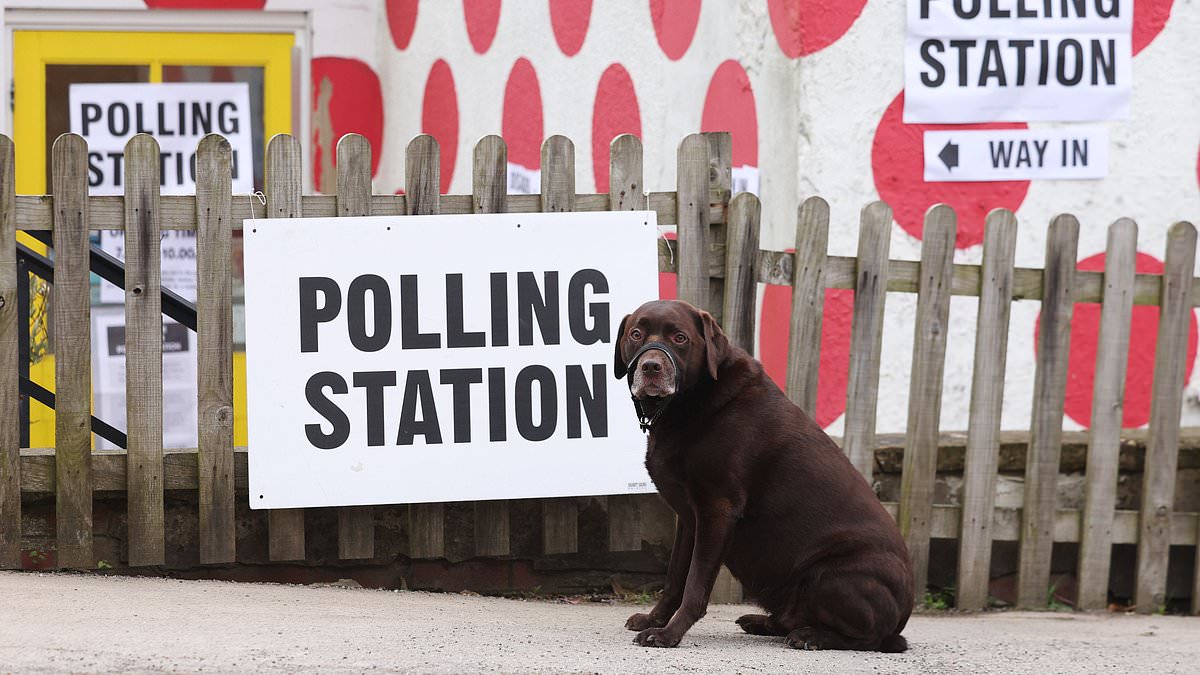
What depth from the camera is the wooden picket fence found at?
4.47 metres

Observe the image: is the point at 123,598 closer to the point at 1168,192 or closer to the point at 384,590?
the point at 384,590

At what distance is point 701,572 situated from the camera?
3.69 metres

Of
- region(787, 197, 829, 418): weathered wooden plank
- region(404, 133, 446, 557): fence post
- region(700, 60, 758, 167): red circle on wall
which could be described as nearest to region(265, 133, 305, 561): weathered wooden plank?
region(404, 133, 446, 557): fence post

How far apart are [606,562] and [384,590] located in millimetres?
761

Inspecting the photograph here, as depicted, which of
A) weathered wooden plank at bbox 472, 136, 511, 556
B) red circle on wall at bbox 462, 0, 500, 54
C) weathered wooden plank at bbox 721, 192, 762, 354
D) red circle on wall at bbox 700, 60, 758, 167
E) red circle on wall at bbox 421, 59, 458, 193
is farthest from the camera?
red circle on wall at bbox 421, 59, 458, 193

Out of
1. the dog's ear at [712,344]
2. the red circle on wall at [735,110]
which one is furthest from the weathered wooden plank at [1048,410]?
the dog's ear at [712,344]

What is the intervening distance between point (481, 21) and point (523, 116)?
0.74 m

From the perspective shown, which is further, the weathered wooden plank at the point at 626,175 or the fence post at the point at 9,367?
the weathered wooden plank at the point at 626,175

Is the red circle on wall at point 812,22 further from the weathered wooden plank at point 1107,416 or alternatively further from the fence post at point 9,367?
the fence post at point 9,367

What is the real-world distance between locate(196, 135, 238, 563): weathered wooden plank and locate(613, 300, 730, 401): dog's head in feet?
4.73

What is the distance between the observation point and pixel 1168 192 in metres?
5.57

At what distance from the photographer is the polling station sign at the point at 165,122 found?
7.67 metres

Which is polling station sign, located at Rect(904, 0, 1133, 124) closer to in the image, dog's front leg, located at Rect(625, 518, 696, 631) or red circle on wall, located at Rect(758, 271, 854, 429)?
red circle on wall, located at Rect(758, 271, 854, 429)

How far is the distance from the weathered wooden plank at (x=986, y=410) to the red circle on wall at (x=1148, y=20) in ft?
3.82
